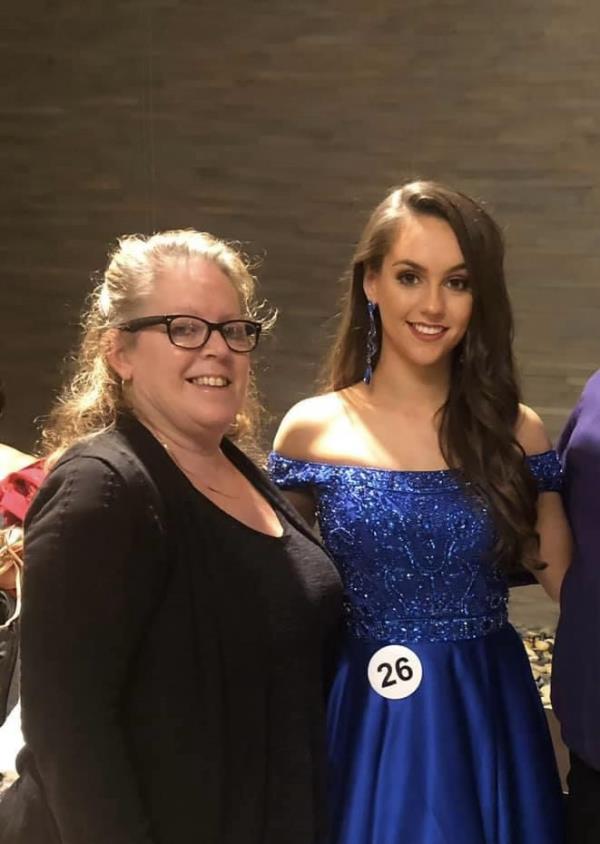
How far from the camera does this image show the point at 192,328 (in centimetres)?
121

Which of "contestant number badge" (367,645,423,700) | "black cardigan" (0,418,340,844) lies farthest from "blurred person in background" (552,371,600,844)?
"black cardigan" (0,418,340,844)

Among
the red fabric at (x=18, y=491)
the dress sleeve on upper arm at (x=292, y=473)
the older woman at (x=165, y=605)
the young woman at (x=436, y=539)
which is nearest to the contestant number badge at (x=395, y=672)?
the young woman at (x=436, y=539)

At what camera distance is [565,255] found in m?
2.71

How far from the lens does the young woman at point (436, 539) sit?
1415mm

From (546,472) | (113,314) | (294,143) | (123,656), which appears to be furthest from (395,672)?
(294,143)

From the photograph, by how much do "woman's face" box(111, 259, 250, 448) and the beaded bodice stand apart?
342mm

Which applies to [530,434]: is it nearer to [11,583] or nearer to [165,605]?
[165,605]

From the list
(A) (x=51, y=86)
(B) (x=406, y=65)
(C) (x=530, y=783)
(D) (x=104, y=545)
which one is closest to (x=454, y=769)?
(C) (x=530, y=783)

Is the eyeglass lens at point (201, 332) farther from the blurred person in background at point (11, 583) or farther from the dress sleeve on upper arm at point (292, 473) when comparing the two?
the blurred person in background at point (11, 583)

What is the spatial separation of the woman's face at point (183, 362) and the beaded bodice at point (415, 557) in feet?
1.12

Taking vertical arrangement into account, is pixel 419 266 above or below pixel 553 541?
above

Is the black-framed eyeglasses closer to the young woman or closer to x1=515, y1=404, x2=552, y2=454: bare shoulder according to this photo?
the young woman

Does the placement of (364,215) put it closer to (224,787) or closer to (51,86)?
(51,86)

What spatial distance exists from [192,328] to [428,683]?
2.05 ft
